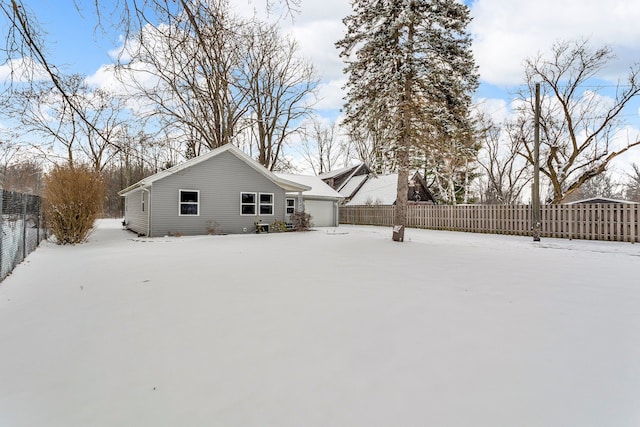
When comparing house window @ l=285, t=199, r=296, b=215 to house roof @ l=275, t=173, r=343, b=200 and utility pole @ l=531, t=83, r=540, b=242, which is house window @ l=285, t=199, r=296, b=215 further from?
utility pole @ l=531, t=83, r=540, b=242

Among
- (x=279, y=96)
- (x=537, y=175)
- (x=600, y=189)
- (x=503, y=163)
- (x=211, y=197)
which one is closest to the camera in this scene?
(x=537, y=175)

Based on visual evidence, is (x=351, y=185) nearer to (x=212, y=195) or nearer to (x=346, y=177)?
(x=346, y=177)

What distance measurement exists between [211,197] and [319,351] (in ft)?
41.8

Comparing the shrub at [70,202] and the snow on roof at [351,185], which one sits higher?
the snow on roof at [351,185]

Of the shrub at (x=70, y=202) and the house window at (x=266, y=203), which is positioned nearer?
the shrub at (x=70, y=202)

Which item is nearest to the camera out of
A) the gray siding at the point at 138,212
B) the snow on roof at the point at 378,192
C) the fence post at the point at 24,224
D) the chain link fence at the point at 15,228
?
the chain link fence at the point at 15,228

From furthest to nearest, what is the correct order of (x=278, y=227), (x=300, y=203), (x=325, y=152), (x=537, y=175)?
1. (x=325, y=152)
2. (x=300, y=203)
3. (x=278, y=227)
4. (x=537, y=175)

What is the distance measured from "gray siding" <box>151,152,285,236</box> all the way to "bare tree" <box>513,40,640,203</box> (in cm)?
1553

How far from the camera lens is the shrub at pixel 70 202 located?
9.91 meters

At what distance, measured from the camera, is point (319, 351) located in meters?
2.71

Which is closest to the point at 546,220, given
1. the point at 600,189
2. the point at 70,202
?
the point at 70,202

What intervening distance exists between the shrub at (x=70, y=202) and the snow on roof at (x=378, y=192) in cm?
1724

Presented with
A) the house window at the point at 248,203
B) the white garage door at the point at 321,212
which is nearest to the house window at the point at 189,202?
the house window at the point at 248,203

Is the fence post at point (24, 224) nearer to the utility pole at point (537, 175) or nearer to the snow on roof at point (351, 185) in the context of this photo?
the utility pole at point (537, 175)
